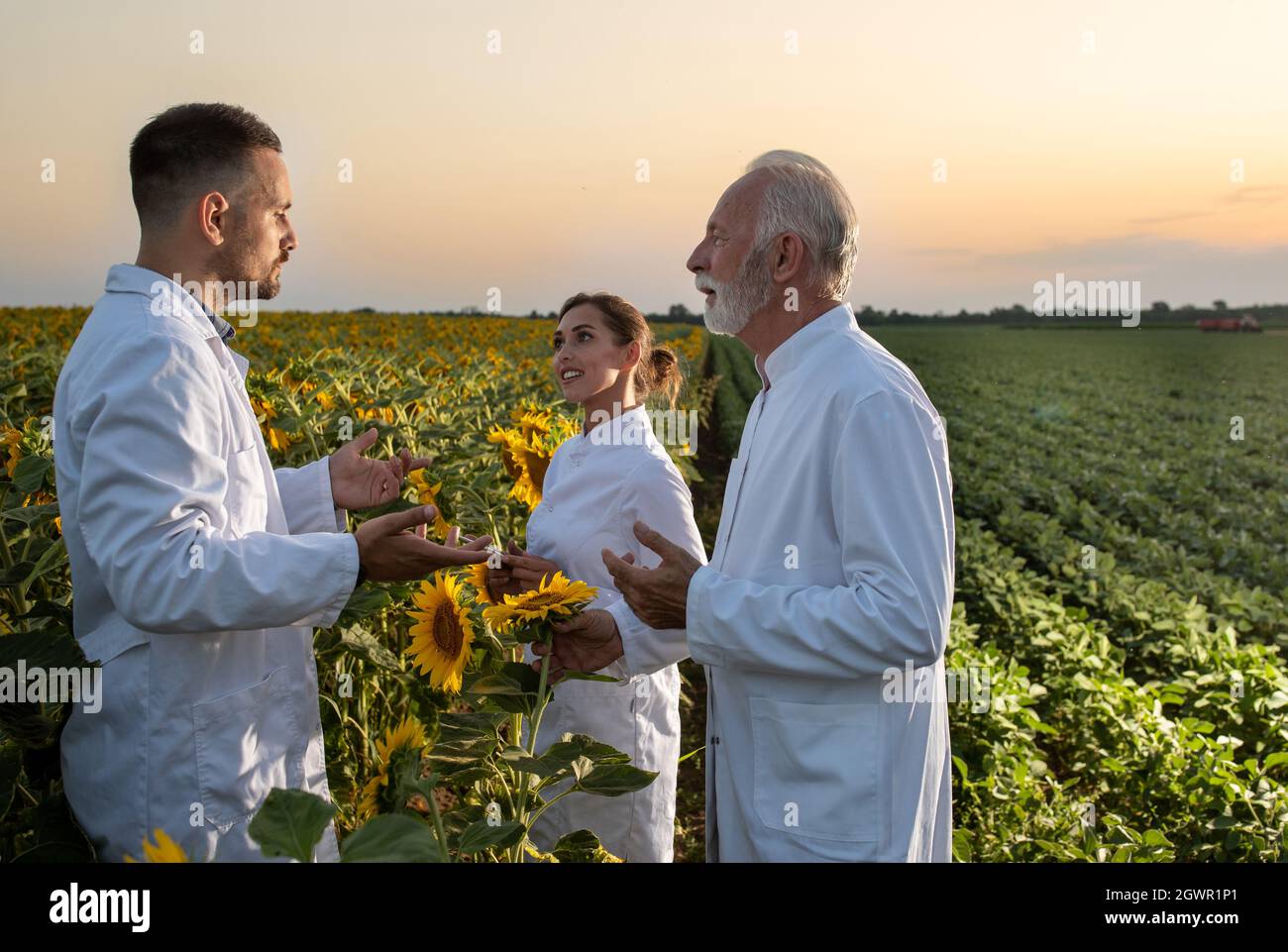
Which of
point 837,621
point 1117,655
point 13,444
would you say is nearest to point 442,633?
point 837,621

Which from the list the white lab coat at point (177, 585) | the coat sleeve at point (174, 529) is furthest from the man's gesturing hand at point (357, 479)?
the coat sleeve at point (174, 529)

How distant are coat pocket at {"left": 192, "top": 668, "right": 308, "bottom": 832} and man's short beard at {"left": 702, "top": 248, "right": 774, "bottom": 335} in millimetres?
1017

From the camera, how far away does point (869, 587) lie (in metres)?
1.63

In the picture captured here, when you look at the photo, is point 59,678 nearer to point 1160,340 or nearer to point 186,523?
point 186,523

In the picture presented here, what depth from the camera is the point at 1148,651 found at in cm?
514

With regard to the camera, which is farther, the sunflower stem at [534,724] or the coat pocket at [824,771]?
the coat pocket at [824,771]

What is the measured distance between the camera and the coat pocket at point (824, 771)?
1.72 meters

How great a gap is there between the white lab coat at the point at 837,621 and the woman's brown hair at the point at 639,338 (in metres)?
1.01

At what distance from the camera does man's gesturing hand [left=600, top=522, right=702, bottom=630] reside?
1.80 meters

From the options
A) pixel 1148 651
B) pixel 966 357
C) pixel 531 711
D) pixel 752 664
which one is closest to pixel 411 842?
pixel 531 711

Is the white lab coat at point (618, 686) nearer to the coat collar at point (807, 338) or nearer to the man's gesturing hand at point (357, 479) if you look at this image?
the man's gesturing hand at point (357, 479)

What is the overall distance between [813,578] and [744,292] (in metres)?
0.56

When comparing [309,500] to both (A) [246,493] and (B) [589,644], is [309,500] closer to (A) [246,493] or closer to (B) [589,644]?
(A) [246,493]
